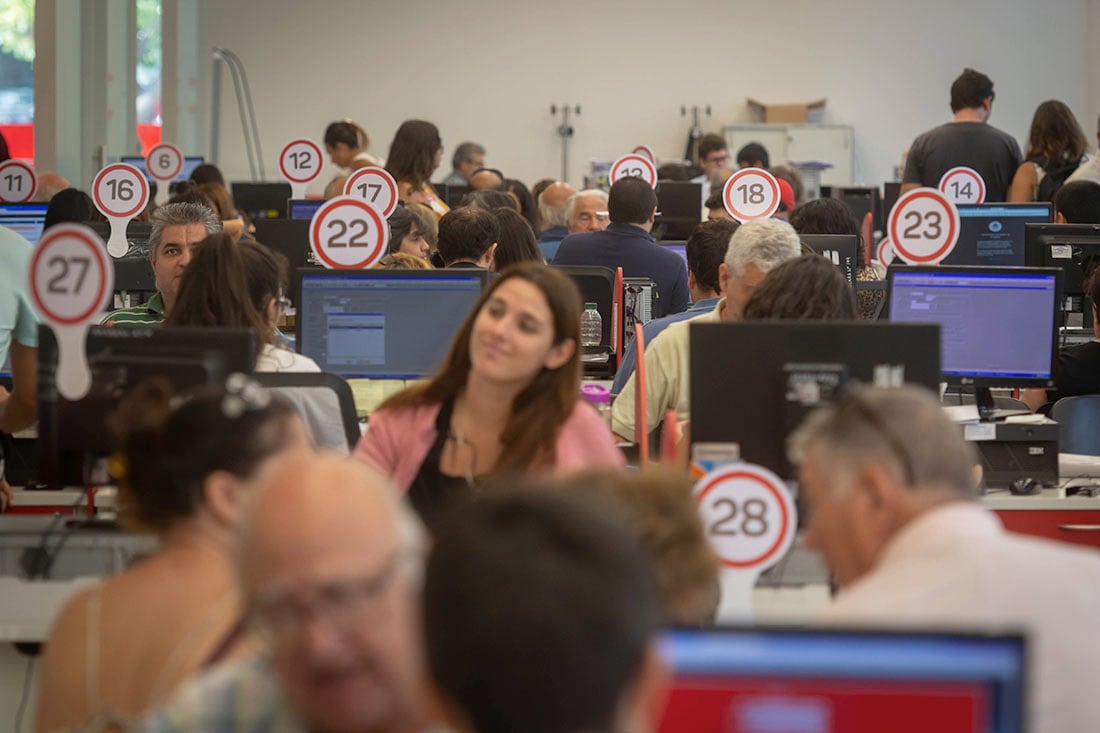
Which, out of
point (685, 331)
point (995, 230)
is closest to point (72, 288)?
point (685, 331)

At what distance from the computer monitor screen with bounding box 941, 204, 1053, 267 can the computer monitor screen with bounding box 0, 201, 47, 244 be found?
384 centimetres

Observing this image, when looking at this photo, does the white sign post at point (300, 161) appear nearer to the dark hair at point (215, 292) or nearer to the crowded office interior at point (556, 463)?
the crowded office interior at point (556, 463)

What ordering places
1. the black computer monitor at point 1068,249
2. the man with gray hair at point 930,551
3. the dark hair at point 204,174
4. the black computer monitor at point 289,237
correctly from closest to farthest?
the man with gray hair at point 930,551, the black computer monitor at point 1068,249, the black computer monitor at point 289,237, the dark hair at point 204,174

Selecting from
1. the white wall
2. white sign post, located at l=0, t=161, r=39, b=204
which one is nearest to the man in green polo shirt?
white sign post, located at l=0, t=161, r=39, b=204

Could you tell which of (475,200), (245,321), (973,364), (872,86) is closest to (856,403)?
(245,321)

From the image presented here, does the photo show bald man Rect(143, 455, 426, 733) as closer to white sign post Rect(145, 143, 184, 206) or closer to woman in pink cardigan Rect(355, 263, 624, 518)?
woman in pink cardigan Rect(355, 263, 624, 518)

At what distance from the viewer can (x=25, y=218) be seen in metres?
7.39

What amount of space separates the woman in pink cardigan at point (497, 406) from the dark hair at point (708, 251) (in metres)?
2.07

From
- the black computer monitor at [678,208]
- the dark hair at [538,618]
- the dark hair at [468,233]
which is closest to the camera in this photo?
the dark hair at [538,618]

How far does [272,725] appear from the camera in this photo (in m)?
1.64

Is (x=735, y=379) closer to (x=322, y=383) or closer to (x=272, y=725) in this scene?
(x=322, y=383)

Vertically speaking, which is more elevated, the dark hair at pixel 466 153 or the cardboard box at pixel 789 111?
the cardboard box at pixel 789 111

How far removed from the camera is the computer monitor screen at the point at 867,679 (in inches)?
53.2

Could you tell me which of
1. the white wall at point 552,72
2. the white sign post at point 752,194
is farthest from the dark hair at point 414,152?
the white wall at point 552,72
